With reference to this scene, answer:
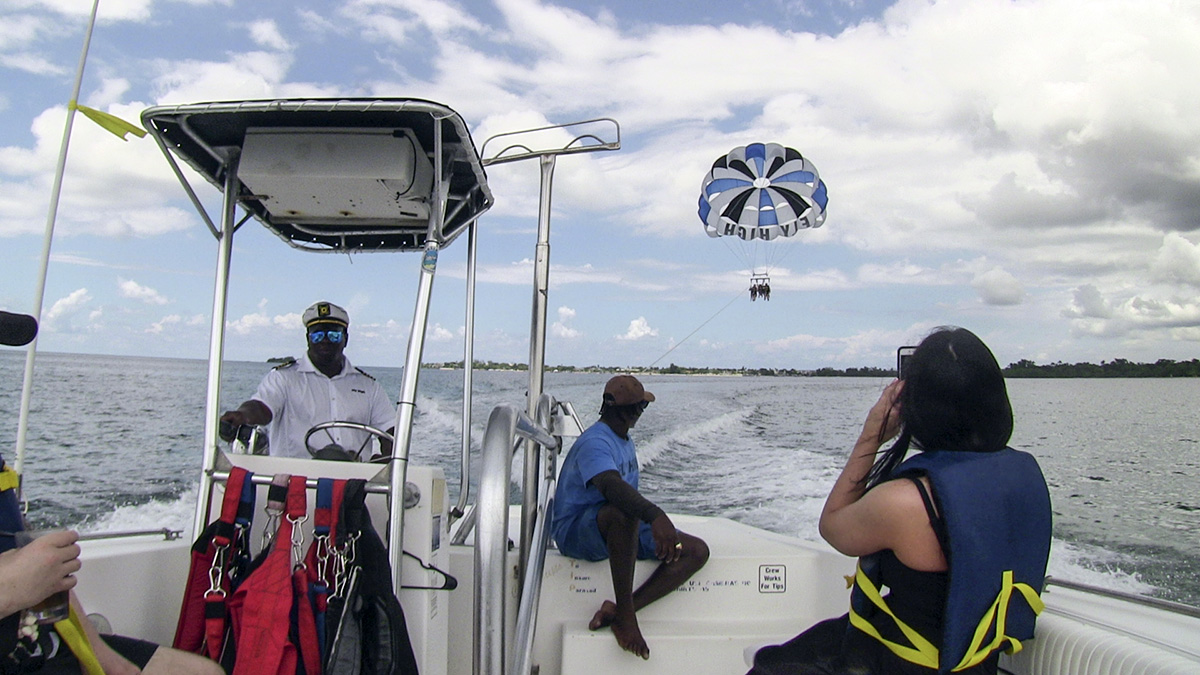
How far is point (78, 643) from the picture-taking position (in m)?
1.48

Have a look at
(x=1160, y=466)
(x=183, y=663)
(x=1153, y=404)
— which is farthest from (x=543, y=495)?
(x=1153, y=404)

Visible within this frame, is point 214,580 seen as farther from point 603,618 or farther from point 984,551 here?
point 984,551

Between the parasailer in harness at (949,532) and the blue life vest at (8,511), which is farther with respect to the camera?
the parasailer in harness at (949,532)

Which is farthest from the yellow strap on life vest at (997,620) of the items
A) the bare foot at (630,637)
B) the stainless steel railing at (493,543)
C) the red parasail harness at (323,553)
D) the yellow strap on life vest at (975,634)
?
the red parasail harness at (323,553)

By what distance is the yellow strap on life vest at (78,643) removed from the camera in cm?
147

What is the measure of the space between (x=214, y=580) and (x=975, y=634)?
1.78 m

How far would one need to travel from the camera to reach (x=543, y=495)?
2.56 meters

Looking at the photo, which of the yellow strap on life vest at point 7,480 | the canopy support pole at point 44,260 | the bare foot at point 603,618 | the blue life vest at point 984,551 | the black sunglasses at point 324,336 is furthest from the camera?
the black sunglasses at point 324,336

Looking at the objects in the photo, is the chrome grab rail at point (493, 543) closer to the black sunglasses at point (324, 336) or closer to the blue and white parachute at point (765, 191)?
the black sunglasses at point (324, 336)

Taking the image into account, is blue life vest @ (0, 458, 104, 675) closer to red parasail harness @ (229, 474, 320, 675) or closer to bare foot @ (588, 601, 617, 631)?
red parasail harness @ (229, 474, 320, 675)

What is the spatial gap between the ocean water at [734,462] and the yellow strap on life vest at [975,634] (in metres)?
4.83

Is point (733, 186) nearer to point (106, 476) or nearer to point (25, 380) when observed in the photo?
point (25, 380)

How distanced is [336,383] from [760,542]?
184 cm

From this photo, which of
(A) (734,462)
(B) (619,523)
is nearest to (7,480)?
(B) (619,523)
